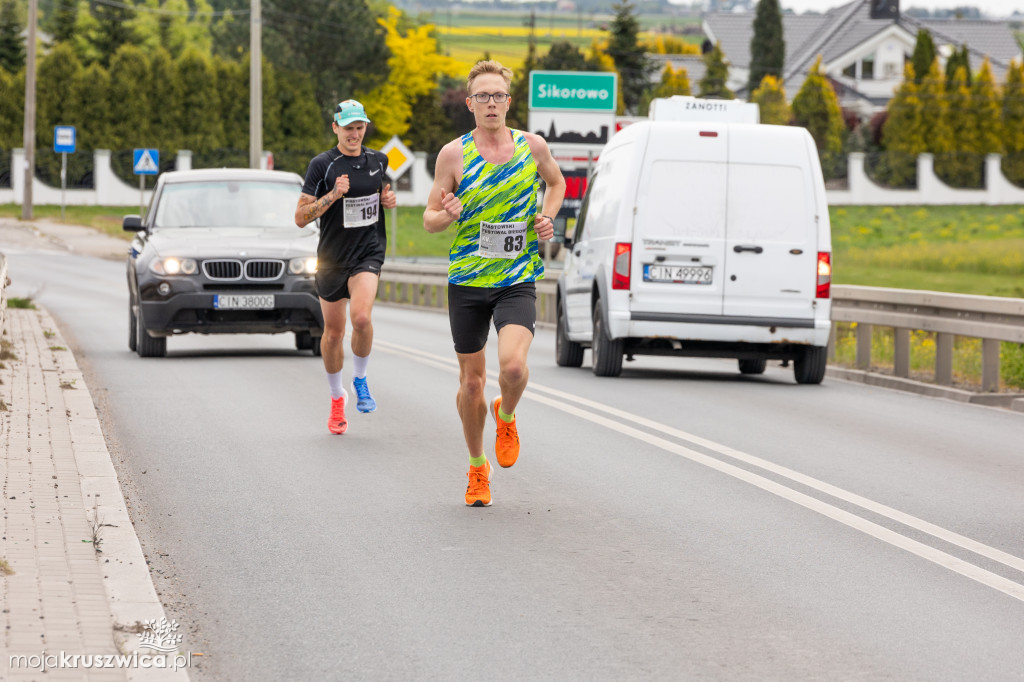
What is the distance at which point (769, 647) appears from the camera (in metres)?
5.44

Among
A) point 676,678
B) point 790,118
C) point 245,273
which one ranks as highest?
point 790,118

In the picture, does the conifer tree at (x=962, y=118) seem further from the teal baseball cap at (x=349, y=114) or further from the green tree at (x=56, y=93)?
the teal baseball cap at (x=349, y=114)

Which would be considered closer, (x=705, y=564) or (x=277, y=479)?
(x=705, y=564)

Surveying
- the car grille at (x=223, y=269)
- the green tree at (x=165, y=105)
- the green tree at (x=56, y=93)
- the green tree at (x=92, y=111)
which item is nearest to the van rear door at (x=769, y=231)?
the car grille at (x=223, y=269)

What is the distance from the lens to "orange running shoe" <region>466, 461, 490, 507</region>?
805 cm

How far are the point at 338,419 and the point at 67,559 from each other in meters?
4.48

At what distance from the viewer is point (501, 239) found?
7.74m

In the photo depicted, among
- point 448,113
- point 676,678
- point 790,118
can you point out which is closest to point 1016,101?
point 790,118

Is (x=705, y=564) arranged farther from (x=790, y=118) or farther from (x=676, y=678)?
(x=790, y=118)

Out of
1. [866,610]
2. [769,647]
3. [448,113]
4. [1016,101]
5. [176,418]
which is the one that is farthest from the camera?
[448,113]

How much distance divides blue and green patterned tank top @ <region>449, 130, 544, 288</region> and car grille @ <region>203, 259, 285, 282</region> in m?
8.08

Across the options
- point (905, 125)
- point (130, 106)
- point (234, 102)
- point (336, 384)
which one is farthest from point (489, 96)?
point (905, 125)

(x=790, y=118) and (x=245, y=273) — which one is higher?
(x=790, y=118)

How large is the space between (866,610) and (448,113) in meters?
90.3
